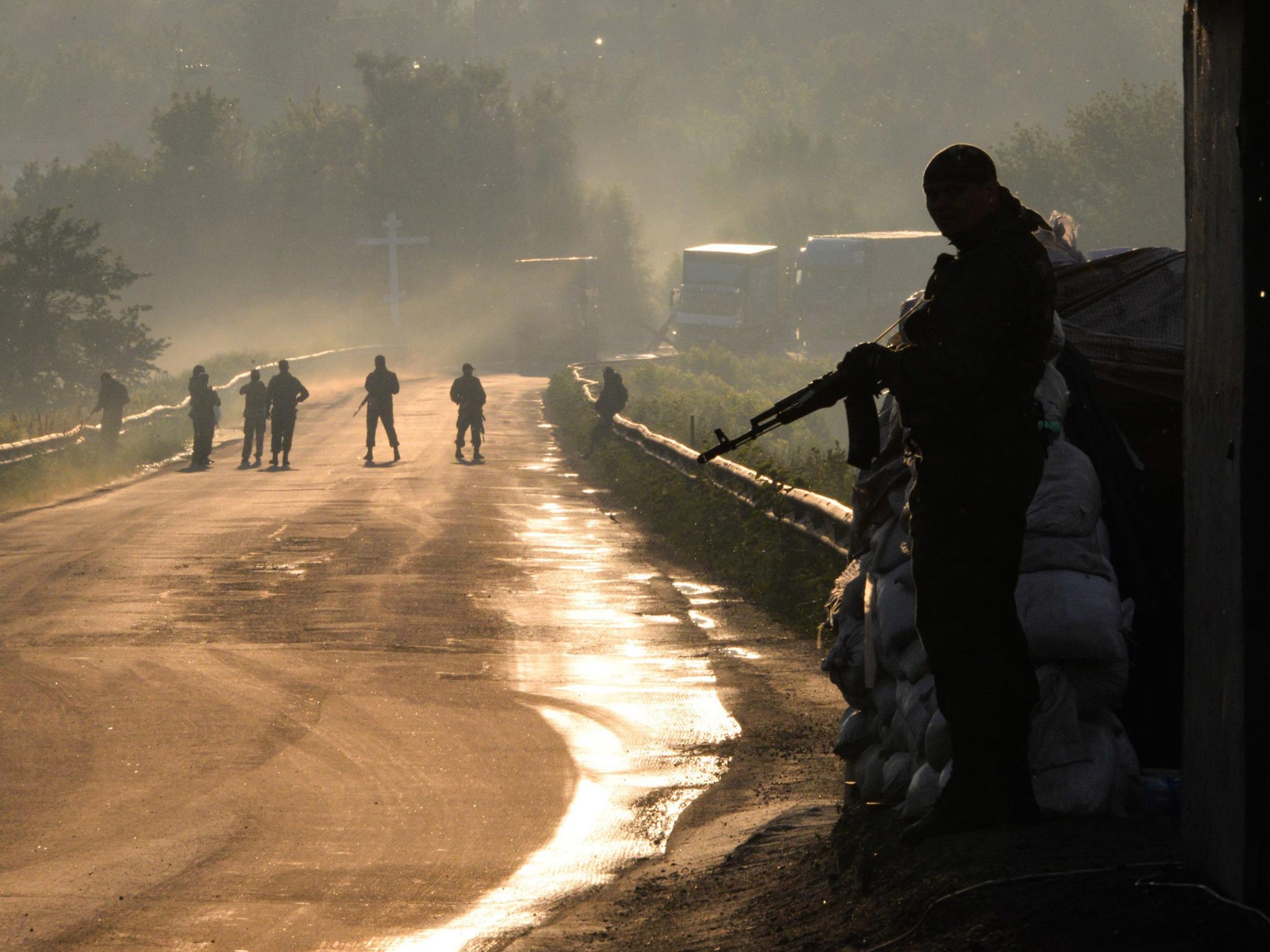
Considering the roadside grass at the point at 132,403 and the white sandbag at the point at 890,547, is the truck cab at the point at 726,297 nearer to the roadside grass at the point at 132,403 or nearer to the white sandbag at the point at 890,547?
the roadside grass at the point at 132,403

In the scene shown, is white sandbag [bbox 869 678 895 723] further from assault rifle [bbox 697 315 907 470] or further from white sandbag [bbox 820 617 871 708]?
assault rifle [bbox 697 315 907 470]

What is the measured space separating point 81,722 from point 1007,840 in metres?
5.41

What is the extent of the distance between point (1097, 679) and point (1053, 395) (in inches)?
42.0

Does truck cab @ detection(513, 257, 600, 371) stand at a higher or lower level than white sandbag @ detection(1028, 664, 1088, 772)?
Answer: higher

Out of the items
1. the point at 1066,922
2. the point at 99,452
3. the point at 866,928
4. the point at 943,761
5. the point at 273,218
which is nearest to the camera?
the point at 1066,922

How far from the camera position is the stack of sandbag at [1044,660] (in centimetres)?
521

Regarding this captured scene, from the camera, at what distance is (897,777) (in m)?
5.92

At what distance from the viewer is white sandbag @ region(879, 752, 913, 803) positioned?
5879 mm

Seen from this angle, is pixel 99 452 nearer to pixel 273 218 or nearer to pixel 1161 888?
pixel 1161 888

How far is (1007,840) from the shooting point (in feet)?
15.9

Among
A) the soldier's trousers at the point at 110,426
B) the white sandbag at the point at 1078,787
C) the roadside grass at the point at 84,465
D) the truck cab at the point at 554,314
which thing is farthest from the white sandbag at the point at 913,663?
the truck cab at the point at 554,314

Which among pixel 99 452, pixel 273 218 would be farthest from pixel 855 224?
pixel 99 452

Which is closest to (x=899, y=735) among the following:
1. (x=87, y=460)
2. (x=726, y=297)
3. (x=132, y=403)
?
(x=87, y=460)

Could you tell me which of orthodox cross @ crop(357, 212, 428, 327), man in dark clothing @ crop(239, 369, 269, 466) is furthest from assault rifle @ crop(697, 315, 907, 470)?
orthodox cross @ crop(357, 212, 428, 327)
